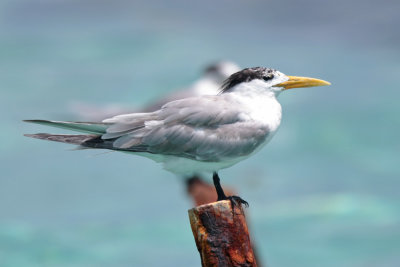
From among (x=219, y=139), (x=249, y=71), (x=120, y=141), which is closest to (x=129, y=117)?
(x=120, y=141)

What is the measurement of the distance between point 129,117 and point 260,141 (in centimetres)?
147

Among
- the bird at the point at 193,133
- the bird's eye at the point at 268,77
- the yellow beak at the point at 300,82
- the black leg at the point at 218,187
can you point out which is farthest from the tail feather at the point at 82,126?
the yellow beak at the point at 300,82

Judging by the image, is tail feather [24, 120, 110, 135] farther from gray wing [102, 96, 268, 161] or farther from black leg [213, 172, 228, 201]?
black leg [213, 172, 228, 201]

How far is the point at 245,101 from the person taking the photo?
6785mm

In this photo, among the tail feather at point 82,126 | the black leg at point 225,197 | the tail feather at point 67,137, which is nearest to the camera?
the tail feather at point 82,126

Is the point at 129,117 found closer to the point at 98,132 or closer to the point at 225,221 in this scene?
the point at 98,132

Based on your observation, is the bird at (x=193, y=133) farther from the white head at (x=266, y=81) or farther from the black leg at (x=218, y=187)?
the white head at (x=266, y=81)

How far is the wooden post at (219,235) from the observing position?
249 inches

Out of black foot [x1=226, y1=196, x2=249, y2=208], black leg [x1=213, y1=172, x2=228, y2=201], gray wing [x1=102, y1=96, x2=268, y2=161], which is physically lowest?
black foot [x1=226, y1=196, x2=249, y2=208]

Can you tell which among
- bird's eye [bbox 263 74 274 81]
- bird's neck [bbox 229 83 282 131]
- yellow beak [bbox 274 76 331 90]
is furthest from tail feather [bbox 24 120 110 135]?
yellow beak [bbox 274 76 331 90]

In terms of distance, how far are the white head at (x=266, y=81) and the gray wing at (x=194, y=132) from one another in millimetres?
359

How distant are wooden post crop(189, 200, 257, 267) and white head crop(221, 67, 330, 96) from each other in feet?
4.57

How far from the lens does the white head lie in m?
6.86

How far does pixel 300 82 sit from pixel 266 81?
396 millimetres
